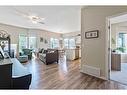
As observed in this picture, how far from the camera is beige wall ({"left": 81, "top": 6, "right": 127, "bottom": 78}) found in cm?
436

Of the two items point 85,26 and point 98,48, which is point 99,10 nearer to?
point 85,26

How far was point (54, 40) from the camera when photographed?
45.0 feet

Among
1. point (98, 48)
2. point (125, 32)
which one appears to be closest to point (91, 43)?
point (98, 48)

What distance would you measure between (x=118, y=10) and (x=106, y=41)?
981 mm

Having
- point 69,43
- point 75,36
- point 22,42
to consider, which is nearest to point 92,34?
point 22,42

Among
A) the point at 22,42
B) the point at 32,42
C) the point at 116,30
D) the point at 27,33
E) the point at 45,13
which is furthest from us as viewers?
the point at 32,42

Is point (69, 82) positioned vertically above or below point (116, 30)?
below

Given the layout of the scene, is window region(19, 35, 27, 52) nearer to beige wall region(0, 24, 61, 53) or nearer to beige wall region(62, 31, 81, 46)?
beige wall region(0, 24, 61, 53)

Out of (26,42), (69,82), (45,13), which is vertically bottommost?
(69,82)

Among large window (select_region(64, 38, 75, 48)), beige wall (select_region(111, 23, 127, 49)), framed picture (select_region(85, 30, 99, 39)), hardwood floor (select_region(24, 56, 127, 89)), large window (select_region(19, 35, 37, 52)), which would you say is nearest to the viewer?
hardwood floor (select_region(24, 56, 127, 89))

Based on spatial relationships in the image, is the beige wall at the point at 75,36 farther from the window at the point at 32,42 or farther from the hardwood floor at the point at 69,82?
the hardwood floor at the point at 69,82

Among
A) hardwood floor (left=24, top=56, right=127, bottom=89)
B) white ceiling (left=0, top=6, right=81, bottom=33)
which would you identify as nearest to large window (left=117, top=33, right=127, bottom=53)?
white ceiling (left=0, top=6, right=81, bottom=33)

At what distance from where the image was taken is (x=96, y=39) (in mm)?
4730

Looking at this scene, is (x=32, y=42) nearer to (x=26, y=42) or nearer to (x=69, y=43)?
(x=26, y=42)
